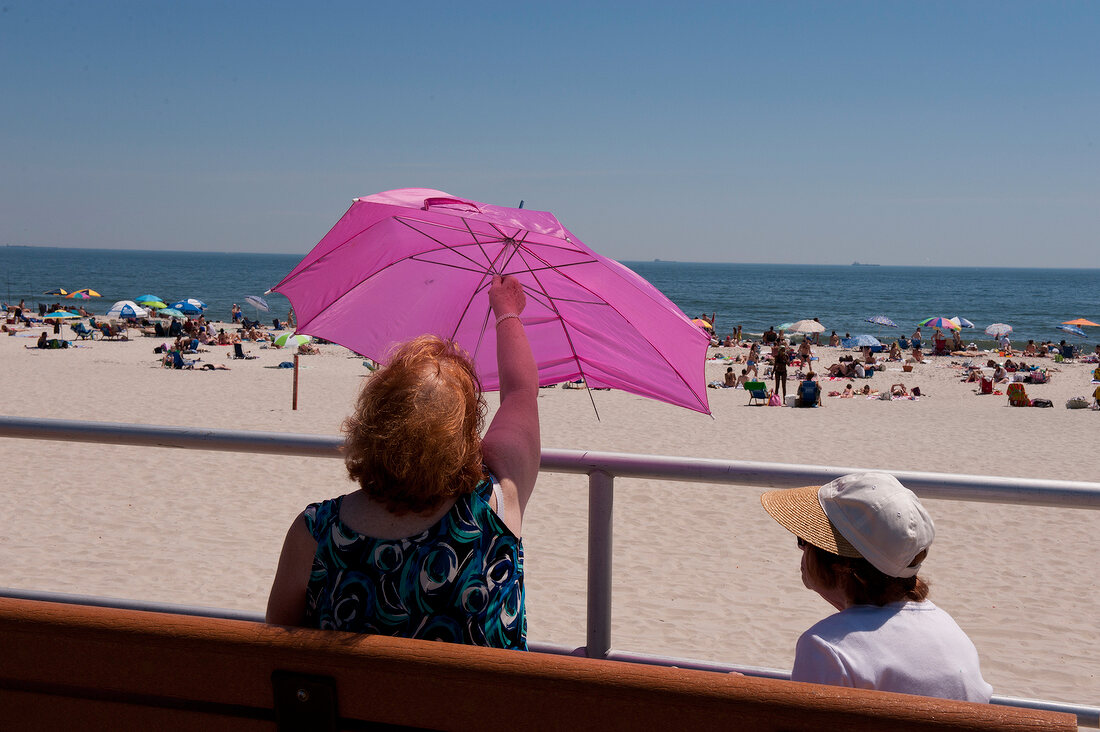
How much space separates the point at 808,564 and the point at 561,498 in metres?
8.08

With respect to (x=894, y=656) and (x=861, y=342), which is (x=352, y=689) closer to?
(x=894, y=656)

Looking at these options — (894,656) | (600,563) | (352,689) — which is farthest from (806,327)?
(352,689)

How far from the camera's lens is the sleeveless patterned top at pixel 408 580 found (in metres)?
1.54

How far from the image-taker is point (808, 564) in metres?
1.84

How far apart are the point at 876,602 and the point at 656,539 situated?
6821 millimetres

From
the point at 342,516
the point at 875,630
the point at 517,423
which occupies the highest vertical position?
the point at 517,423

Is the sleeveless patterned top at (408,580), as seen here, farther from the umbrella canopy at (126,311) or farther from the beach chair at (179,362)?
the umbrella canopy at (126,311)

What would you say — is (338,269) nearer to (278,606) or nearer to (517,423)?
(517,423)

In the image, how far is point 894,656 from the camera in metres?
1.63

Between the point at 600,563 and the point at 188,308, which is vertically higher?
the point at 188,308

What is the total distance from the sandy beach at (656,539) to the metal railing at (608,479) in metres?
0.47

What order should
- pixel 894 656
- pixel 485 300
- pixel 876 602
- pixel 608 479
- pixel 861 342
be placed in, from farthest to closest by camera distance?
pixel 861 342
pixel 485 300
pixel 608 479
pixel 876 602
pixel 894 656

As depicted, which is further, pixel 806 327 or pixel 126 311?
pixel 806 327

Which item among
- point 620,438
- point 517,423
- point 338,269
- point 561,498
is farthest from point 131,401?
point 517,423
